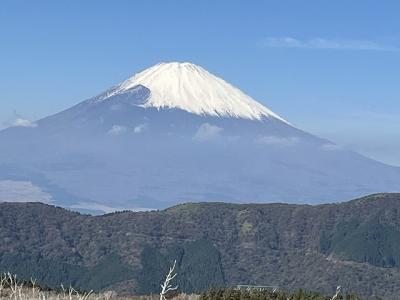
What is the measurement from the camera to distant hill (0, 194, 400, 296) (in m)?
158

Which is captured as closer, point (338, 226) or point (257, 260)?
point (257, 260)

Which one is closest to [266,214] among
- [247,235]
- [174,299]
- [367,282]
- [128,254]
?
[247,235]

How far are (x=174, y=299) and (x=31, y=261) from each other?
149722 mm

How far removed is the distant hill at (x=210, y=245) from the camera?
15762 cm

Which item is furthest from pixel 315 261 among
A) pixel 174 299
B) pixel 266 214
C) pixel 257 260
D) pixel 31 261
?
pixel 174 299

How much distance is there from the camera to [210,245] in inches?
7328

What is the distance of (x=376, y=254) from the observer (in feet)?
594

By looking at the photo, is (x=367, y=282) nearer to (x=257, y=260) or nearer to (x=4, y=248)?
(x=257, y=260)

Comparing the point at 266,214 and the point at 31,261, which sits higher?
the point at 266,214

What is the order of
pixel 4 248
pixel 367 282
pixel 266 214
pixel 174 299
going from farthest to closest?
pixel 266 214
pixel 4 248
pixel 367 282
pixel 174 299

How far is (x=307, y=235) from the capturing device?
18312 cm

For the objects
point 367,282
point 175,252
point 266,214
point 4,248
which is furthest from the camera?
point 266,214

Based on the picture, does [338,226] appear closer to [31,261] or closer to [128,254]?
[128,254]

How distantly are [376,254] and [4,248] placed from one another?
2988 inches
